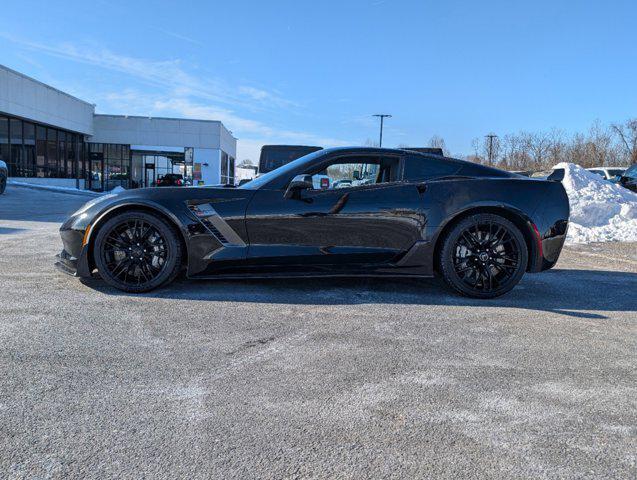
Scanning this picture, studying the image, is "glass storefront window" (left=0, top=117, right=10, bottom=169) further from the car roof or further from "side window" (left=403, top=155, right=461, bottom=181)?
"side window" (left=403, top=155, right=461, bottom=181)

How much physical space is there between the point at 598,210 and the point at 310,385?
32.7ft

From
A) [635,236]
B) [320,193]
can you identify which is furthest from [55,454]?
[635,236]

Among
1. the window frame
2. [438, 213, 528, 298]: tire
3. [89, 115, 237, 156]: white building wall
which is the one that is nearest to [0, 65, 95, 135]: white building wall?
[89, 115, 237, 156]: white building wall

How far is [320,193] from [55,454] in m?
2.95

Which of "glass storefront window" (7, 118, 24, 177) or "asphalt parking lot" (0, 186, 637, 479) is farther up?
"glass storefront window" (7, 118, 24, 177)

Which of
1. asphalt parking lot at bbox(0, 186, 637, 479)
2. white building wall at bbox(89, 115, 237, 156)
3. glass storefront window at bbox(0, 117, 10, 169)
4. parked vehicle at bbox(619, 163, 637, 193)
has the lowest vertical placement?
asphalt parking lot at bbox(0, 186, 637, 479)

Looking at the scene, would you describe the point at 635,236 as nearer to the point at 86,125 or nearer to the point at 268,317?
the point at 268,317

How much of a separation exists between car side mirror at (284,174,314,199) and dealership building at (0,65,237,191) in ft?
87.9

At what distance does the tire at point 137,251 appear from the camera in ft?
13.4

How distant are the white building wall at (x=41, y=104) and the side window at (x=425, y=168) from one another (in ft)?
84.3

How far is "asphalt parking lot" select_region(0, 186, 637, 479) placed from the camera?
179 centimetres

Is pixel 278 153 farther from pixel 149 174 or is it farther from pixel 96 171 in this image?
pixel 149 174

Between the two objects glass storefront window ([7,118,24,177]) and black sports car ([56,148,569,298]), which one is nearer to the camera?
black sports car ([56,148,569,298])

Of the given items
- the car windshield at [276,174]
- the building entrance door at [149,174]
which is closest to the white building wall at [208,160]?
the building entrance door at [149,174]
